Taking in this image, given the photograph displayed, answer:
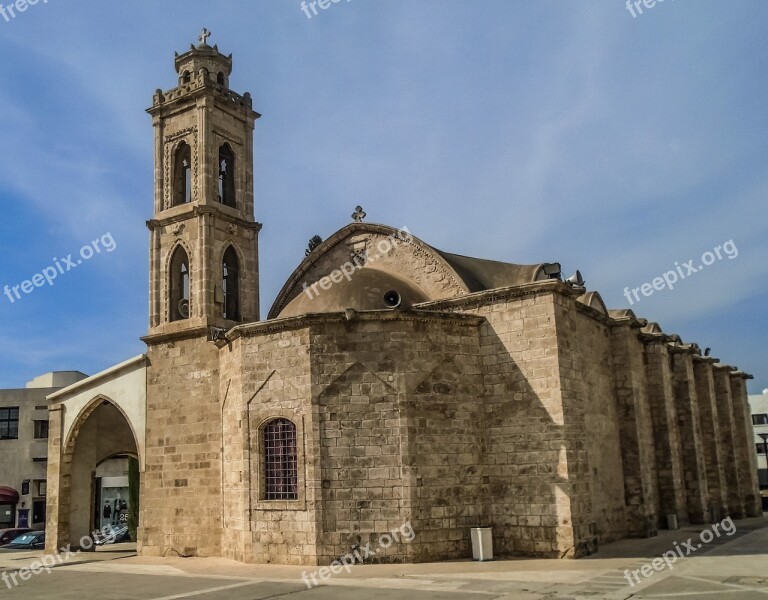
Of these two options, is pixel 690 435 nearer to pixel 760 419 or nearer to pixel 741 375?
pixel 741 375

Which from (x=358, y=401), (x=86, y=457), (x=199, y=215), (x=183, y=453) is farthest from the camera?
(x=86, y=457)

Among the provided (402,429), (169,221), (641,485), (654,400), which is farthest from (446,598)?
(169,221)

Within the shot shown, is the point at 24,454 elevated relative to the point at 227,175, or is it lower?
lower

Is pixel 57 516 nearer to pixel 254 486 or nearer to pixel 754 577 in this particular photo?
pixel 254 486

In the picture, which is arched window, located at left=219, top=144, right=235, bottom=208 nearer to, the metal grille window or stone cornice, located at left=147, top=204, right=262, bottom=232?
stone cornice, located at left=147, top=204, right=262, bottom=232

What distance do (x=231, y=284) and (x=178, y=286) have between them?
1.46 metres

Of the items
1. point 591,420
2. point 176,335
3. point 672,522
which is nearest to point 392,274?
point 176,335

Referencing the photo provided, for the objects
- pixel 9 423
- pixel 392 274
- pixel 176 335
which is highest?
pixel 392 274

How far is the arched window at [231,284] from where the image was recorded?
20438 millimetres

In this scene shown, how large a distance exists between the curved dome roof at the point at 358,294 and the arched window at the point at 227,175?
179 inches

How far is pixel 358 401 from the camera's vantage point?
15.0 metres

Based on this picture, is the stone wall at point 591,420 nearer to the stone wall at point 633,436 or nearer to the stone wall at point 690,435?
the stone wall at point 633,436

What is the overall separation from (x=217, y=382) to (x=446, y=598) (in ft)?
31.2

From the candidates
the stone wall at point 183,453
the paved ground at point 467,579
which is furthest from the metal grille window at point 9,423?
the paved ground at point 467,579
